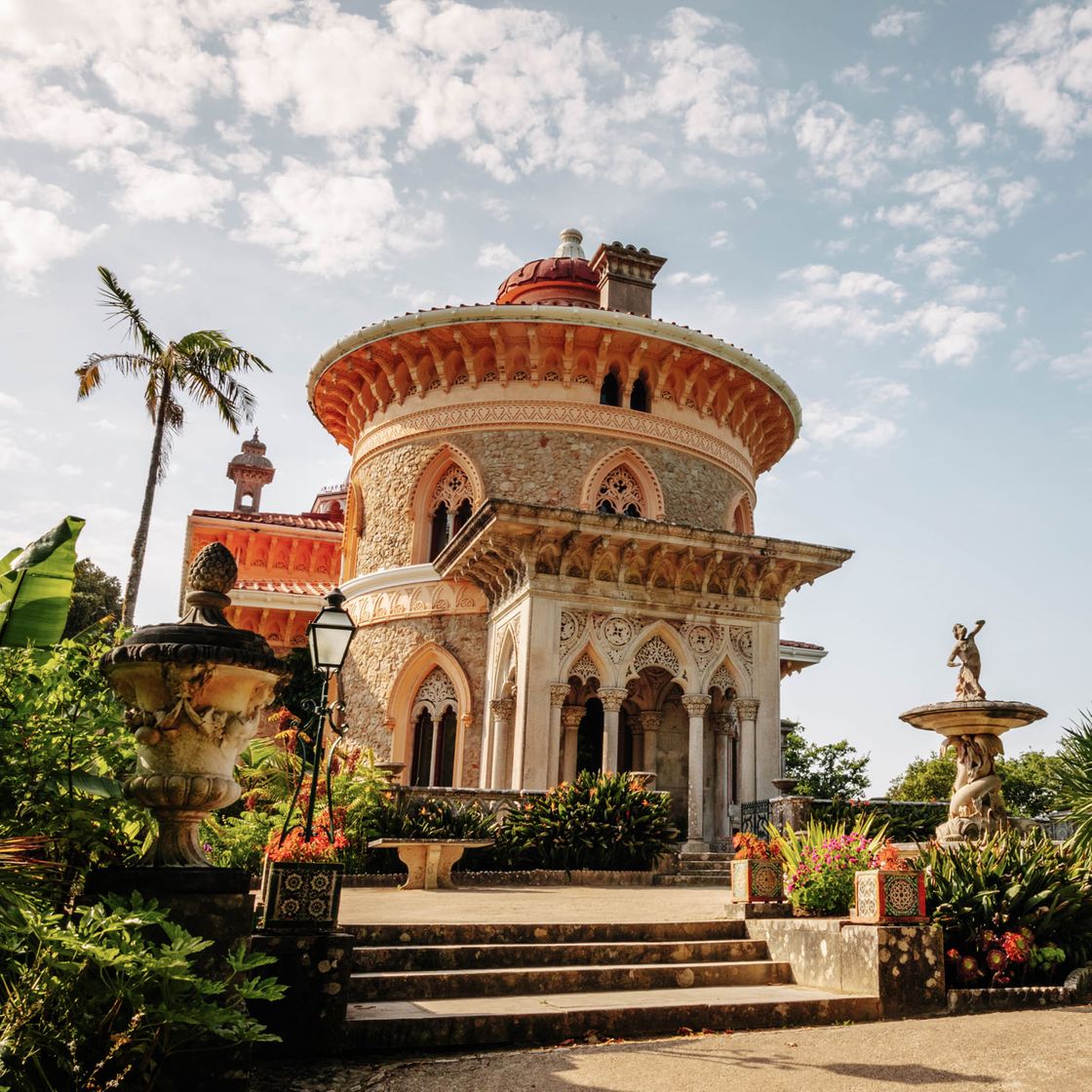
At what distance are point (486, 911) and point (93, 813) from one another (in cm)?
425

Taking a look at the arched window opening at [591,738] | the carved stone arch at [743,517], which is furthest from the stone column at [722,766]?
the carved stone arch at [743,517]

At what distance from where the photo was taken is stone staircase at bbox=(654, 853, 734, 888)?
13398mm

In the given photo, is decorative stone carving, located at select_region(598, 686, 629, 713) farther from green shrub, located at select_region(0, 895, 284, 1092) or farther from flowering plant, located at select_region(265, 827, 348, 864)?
green shrub, located at select_region(0, 895, 284, 1092)

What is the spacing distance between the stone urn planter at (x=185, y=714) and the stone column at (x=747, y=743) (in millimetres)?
13057

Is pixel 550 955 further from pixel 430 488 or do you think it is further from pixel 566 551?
pixel 430 488

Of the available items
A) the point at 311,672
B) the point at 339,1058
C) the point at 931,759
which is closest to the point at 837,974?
the point at 339,1058

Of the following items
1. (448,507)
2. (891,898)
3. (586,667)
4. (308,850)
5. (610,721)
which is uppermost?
(448,507)

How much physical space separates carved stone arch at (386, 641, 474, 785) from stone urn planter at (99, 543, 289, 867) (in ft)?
45.5

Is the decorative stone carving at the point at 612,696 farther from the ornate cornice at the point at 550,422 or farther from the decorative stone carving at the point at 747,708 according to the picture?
the ornate cornice at the point at 550,422

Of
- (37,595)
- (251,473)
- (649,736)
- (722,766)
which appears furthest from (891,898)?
(251,473)

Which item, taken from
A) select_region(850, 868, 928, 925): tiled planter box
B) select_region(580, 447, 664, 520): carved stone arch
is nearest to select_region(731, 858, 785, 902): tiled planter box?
select_region(850, 868, 928, 925): tiled planter box

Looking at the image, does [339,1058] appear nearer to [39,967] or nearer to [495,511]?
[39,967]

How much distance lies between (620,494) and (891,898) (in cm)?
1332

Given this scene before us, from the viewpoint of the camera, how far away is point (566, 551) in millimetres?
16312
